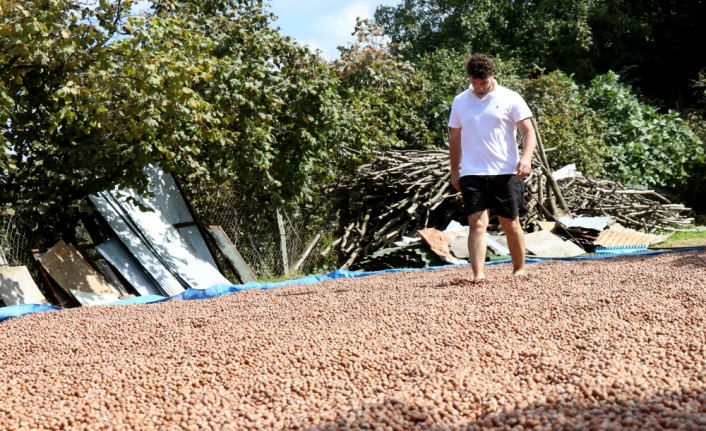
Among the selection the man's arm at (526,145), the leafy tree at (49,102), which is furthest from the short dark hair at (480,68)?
the leafy tree at (49,102)

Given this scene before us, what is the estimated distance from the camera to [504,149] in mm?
5719

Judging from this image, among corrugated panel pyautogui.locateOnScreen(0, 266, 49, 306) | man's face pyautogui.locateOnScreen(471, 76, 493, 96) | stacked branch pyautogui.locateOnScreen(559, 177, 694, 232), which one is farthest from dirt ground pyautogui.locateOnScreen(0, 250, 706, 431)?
stacked branch pyautogui.locateOnScreen(559, 177, 694, 232)

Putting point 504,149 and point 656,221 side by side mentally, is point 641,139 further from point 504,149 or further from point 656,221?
point 504,149

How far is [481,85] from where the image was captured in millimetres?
5684

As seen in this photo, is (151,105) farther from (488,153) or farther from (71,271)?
(488,153)

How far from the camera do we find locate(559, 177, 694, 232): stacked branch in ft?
36.2

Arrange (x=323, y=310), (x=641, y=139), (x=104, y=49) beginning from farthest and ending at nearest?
(x=641, y=139)
(x=104, y=49)
(x=323, y=310)

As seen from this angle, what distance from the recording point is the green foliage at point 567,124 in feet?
40.8

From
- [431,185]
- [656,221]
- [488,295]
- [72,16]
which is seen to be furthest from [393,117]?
[488,295]

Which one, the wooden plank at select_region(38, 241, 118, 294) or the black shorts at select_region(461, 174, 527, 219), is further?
the wooden plank at select_region(38, 241, 118, 294)

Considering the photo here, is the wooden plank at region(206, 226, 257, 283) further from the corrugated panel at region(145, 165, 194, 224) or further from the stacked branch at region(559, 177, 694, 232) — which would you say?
the stacked branch at region(559, 177, 694, 232)

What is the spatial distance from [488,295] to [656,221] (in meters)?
7.46

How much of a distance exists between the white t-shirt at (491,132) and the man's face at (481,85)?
45 mm

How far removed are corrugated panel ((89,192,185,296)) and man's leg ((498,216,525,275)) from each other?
3493mm
